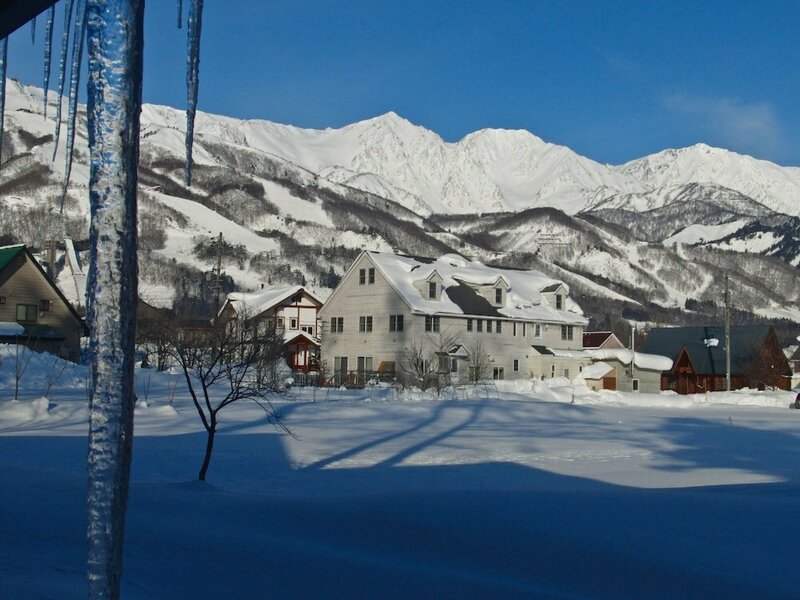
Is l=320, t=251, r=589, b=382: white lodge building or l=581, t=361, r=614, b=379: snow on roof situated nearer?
l=320, t=251, r=589, b=382: white lodge building

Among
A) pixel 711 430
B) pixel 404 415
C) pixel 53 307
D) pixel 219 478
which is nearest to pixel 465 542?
pixel 219 478

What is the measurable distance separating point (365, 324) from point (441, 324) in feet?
18.1

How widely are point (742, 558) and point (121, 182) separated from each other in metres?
8.50

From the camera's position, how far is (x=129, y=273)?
11.3 ft

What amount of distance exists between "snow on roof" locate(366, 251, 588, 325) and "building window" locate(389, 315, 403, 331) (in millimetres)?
1537

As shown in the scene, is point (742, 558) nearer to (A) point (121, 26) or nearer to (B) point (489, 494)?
(B) point (489, 494)

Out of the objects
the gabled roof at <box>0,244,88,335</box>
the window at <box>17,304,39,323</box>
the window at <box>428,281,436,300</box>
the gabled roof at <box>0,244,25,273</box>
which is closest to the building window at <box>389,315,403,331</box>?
the window at <box>428,281,436,300</box>

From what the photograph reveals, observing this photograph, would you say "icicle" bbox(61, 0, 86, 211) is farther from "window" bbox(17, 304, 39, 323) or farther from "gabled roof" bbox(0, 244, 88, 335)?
"window" bbox(17, 304, 39, 323)

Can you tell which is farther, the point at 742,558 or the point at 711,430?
the point at 711,430

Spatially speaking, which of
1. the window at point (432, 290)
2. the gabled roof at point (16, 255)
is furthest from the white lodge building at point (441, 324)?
the gabled roof at point (16, 255)

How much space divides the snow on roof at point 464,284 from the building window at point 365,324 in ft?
11.5

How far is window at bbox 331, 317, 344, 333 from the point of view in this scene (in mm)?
63750


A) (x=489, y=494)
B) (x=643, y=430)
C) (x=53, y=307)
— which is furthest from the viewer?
(x=53, y=307)

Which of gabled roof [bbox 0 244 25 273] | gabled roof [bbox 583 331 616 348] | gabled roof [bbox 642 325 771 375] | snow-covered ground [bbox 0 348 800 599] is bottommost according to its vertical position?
snow-covered ground [bbox 0 348 800 599]
